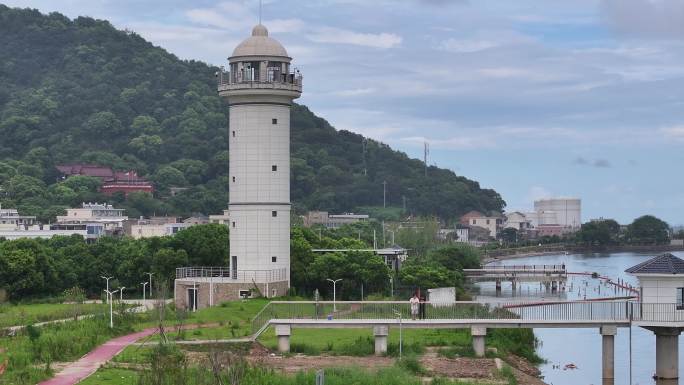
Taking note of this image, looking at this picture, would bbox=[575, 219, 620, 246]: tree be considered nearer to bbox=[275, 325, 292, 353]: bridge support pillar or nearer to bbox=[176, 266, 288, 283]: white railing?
bbox=[176, 266, 288, 283]: white railing

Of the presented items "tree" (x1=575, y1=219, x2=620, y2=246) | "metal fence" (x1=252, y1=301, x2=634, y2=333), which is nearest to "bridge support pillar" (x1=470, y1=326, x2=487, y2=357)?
"metal fence" (x1=252, y1=301, x2=634, y2=333)

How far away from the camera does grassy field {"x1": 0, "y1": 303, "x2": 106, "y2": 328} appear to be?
48.5 metres

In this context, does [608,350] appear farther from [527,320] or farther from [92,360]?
[92,360]

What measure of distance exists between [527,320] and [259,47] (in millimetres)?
18163

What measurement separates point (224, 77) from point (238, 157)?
3200mm

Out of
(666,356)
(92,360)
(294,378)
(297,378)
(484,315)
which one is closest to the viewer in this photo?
(297,378)

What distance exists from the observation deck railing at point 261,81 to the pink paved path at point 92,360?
12.6 m

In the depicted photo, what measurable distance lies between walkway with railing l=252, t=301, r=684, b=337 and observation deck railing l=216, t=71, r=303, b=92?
38.7ft

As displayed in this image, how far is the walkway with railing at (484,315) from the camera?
41125 mm

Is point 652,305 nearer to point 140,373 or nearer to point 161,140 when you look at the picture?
point 140,373

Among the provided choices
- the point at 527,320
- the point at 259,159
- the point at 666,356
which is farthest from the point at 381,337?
the point at 259,159

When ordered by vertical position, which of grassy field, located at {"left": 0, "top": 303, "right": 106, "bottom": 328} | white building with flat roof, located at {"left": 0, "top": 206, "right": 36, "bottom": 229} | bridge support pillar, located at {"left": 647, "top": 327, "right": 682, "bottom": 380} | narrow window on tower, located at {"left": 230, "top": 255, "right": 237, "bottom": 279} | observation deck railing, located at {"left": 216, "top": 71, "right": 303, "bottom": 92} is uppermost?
observation deck railing, located at {"left": 216, "top": 71, "right": 303, "bottom": 92}

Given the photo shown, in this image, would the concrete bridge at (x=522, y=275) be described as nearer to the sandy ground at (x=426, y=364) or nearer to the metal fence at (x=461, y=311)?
the metal fence at (x=461, y=311)

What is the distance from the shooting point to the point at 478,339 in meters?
41.4
